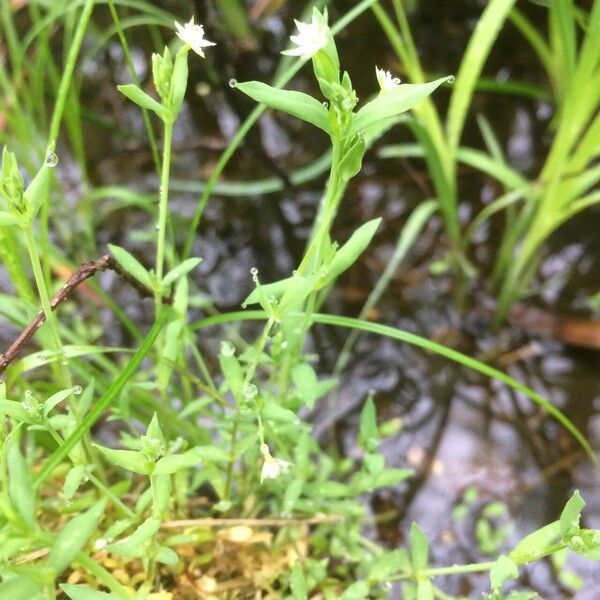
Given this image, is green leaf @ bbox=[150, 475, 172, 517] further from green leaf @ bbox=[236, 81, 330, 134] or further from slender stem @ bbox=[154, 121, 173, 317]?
green leaf @ bbox=[236, 81, 330, 134]

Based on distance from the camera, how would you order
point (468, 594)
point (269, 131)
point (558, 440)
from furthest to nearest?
point (269, 131), point (558, 440), point (468, 594)

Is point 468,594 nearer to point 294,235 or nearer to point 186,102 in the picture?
point 294,235

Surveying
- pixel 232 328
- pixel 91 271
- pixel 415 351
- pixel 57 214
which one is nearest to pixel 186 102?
pixel 57 214

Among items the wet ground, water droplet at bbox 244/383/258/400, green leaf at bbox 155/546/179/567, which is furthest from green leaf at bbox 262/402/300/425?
the wet ground

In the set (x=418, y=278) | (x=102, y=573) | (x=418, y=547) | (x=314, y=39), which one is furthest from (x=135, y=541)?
(x=418, y=278)

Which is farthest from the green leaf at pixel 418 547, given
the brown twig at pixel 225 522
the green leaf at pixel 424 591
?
the brown twig at pixel 225 522

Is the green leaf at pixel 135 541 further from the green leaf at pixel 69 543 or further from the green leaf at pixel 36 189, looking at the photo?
the green leaf at pixel 36 189
